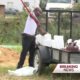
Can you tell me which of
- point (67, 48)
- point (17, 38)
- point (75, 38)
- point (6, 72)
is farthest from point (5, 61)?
point (17, 38)

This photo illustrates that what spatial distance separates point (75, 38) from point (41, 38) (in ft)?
3.45

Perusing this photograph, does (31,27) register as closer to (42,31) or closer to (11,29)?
(42,31)

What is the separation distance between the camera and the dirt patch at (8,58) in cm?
1359

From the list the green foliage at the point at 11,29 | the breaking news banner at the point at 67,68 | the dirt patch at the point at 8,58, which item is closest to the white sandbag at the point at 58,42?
the breaking news banner at the point at 67,68

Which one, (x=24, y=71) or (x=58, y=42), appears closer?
(x=58, y=42)

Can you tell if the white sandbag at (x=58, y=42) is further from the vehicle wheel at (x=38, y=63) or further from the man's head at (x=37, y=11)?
the man's head at (x=37, y=11)

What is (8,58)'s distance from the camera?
48.4 ft

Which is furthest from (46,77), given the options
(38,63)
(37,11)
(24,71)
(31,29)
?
(37,11)

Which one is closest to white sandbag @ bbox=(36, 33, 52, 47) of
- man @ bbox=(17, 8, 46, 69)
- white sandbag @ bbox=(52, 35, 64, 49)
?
man @ bbox=(17, 8, 46, 69)

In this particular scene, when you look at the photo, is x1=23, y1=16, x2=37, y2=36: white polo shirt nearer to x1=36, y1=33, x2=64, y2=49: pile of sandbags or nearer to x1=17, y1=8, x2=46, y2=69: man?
x1=17, y1=8, x2=46, y2=69: man

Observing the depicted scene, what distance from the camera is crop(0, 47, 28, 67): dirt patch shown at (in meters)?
13.6

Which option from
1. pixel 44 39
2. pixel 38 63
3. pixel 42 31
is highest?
pixel 42 31

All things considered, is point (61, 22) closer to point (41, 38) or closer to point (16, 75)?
point (41, 38)

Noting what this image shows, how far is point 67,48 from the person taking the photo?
10.4m
